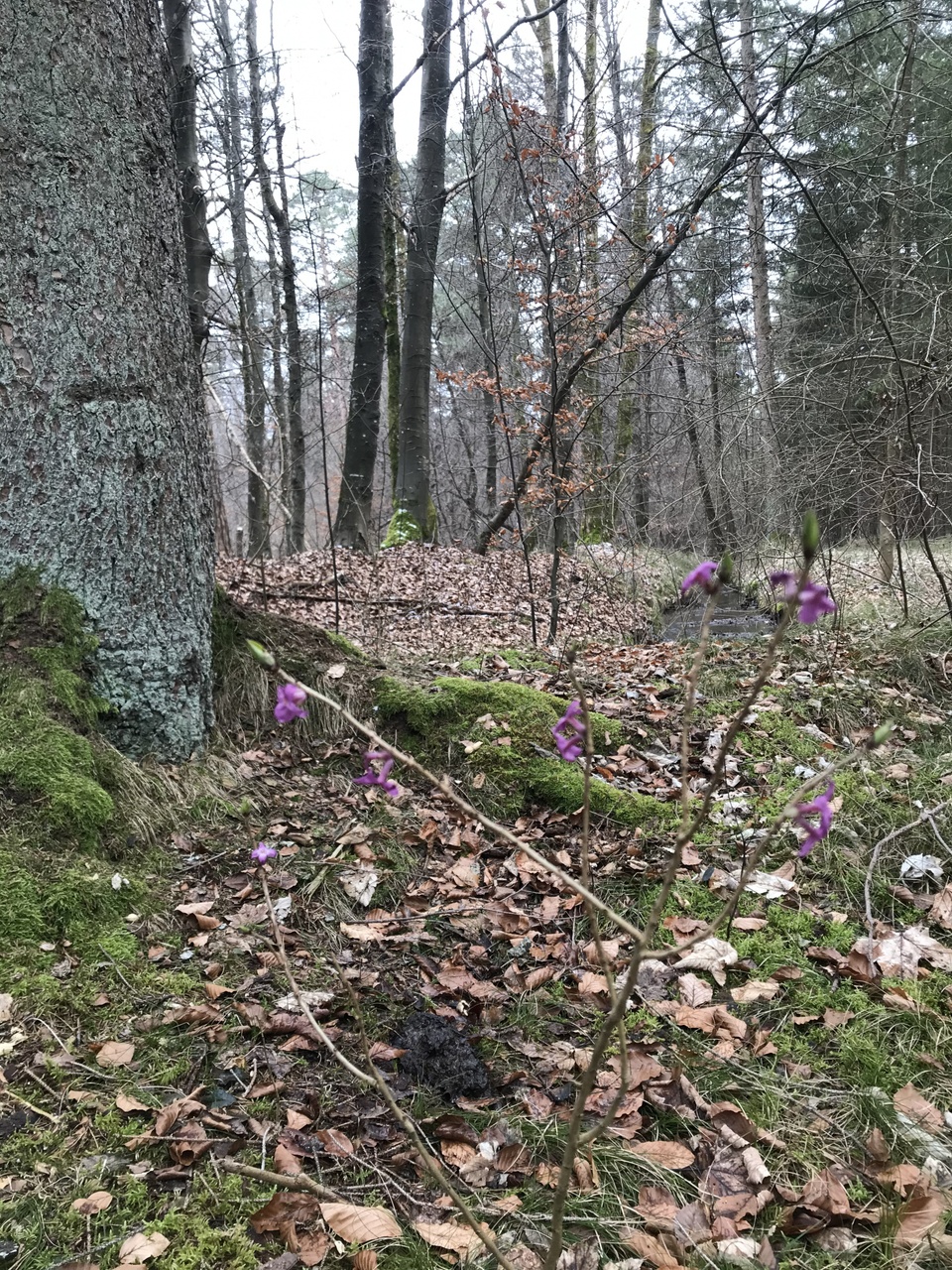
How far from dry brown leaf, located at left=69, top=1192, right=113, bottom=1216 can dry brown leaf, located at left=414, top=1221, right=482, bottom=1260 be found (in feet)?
2.07

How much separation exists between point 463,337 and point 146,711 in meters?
18.7

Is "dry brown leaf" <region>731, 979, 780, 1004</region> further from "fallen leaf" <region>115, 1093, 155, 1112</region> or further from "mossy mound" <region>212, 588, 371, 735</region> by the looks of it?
"mossy mound" <region>212, 588, 371, 735</region>

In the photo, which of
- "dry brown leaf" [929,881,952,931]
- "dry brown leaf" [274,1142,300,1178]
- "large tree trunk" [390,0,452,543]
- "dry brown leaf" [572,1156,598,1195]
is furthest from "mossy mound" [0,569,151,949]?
"large tree trunk" [390,0,452,543]

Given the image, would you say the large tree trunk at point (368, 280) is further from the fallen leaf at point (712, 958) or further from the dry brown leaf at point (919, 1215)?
the dry brown leaf at point (919, 1215)

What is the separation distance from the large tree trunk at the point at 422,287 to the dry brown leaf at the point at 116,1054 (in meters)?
8.75

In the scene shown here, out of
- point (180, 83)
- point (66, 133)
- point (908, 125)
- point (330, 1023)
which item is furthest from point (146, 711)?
point (908, 125)

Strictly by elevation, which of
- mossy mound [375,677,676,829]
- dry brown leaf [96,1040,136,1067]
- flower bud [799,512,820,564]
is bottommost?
dry brown leaf [96,1040,136,1067]

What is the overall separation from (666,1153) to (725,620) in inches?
299

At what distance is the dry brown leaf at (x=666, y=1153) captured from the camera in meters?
1.70

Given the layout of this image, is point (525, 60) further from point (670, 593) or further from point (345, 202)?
point (670, 593)

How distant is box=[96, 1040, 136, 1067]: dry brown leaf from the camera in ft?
5.98

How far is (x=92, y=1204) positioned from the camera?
1452 mm

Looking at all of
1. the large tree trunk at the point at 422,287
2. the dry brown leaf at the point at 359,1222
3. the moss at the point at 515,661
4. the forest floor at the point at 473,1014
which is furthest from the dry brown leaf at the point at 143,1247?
the large tree trunk at the point at 422,287

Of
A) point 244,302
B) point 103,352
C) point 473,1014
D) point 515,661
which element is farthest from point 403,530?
point 473,1014
